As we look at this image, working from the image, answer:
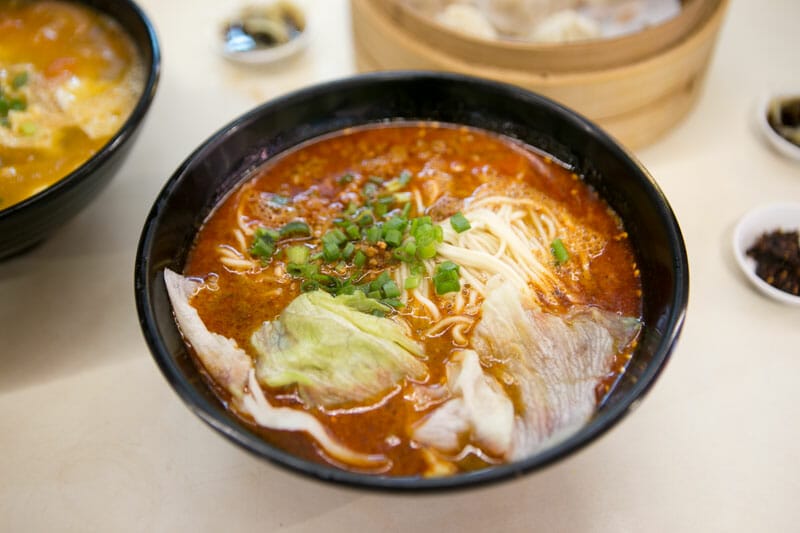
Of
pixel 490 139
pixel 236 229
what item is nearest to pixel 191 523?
pixel 236 229

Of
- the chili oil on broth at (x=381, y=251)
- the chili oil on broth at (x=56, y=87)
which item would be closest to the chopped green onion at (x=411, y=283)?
the chili oil on broth at (x=381, y=251)

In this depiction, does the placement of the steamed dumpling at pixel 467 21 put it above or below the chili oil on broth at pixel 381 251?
above

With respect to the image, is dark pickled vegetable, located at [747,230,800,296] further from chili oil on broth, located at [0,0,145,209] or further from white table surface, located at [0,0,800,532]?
chili oil on broth, located at [0,0,145,209]

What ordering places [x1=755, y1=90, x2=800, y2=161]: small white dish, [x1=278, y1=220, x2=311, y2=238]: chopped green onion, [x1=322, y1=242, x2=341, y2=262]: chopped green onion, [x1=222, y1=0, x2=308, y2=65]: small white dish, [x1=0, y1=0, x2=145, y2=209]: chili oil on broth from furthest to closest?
1. [x1=222, y1=0, x2=308, y2=65]: small white dish
2. [x1=755, y1=90, x2=800, y2=161]: small white dish
3. [x1=0, y1=0, x2=145, y2=209]: chili oil on broth
4. [x1=278, y1=220, x2=311, y2=238]: chopped green onion
5. [x1=322, y1=242, x2=341, y2=262]: chopped green onion

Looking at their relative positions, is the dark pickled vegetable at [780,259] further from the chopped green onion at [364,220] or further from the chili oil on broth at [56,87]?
the chili oil on broth at [56,87]

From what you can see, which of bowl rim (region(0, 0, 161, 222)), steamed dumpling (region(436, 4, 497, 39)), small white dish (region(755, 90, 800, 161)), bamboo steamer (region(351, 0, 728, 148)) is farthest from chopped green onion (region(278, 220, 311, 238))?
small white dish (region(755, 90, 800, 161))

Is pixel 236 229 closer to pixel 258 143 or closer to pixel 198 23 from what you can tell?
pixel 258 143
